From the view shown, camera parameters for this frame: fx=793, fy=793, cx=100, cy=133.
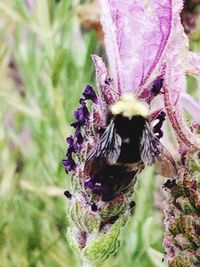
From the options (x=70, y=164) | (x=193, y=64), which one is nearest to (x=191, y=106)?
(x=193, y=64)

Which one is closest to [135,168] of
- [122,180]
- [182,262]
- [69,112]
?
[122,180]

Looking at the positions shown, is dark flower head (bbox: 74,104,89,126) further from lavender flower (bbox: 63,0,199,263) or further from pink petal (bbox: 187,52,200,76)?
pink petal (bbox: 187,52,200,76)

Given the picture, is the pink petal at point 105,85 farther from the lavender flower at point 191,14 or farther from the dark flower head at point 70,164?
the lavender flower at point 191,14

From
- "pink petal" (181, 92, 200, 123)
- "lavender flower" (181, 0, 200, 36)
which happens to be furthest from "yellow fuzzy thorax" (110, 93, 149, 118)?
"lavender flower" (181, 0, 200, 36)

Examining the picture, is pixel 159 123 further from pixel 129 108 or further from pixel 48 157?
pixel 48 157

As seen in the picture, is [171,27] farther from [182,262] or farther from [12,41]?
[12,41]

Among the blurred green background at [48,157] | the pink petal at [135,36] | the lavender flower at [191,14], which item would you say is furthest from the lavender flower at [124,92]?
the blurred green background at [48,157]
